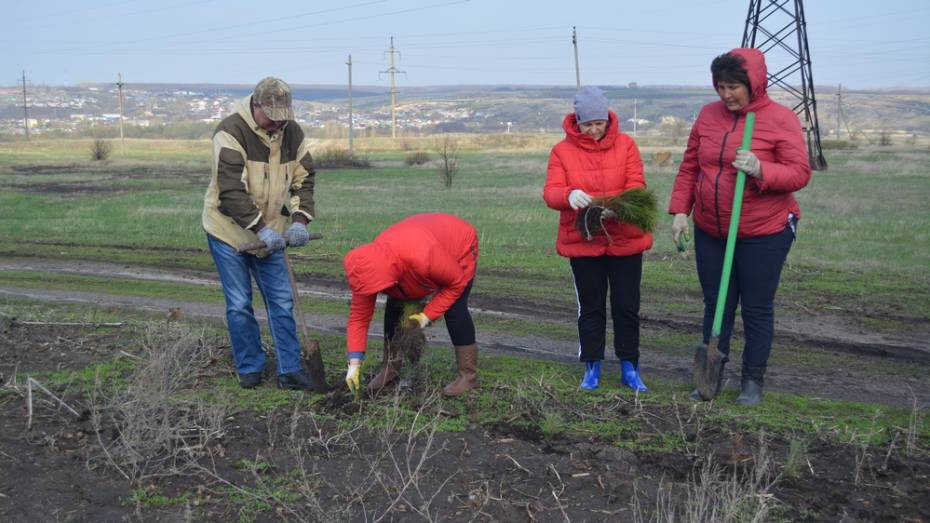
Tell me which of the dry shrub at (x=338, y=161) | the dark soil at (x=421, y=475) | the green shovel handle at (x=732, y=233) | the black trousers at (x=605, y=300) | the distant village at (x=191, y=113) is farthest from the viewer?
the distant village at (x=191, y=113)

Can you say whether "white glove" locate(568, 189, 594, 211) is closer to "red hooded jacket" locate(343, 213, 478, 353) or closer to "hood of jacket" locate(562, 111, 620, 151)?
"hood of jacket" locate(562, 111, 620, 151)

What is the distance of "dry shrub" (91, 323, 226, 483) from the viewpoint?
496cm

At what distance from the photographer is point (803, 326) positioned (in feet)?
29.5

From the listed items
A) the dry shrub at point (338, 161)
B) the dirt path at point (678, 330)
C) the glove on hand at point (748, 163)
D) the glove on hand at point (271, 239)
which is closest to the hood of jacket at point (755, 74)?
the glove on hand at point (748, 163)

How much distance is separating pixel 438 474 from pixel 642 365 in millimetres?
A: 3053

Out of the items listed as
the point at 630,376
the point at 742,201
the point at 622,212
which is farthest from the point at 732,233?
the point at 630,376

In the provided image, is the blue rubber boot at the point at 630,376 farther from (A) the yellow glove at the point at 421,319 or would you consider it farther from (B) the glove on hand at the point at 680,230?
(A) the yellow glove at the point at 421,319

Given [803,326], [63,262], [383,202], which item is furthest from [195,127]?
[803,326]

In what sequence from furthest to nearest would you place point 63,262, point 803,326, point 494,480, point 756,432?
point 63,262 → point 803,326 → point 756,432 → point 494,480

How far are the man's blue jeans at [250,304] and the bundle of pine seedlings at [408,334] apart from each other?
799 mm

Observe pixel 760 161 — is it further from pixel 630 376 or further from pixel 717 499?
pixel 717 499

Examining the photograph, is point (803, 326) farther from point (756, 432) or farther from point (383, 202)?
point (383, 202)

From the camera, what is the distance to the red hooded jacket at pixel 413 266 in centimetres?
552

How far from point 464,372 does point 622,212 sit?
143cm
